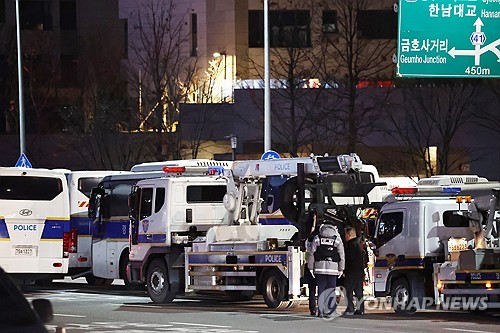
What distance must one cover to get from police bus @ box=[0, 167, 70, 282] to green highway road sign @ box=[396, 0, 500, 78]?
8.36m

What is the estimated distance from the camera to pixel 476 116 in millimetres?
45938

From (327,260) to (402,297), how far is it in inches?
86.3

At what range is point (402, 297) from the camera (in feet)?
77.2

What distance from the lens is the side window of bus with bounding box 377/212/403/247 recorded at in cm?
2388

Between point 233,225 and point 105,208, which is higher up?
point 105,208

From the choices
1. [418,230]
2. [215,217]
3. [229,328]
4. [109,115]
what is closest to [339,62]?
[109,115]

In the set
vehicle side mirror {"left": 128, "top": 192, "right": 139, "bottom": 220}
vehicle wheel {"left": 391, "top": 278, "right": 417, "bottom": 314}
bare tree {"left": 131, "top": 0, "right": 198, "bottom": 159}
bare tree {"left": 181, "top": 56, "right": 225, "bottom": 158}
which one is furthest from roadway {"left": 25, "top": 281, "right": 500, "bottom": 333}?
bare tree {"left": 181, "top": 56, "right": 225, "bottom": 158}

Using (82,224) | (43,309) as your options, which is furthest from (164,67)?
(43,309)

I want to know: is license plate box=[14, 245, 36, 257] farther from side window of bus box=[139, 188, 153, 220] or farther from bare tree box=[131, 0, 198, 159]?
bare tree box=[131, 0, 198, 159]

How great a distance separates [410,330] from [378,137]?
94.3ft

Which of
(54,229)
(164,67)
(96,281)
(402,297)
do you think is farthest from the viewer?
(164,67)

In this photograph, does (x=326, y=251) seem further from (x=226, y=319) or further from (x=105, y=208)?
(x=105, y=208)

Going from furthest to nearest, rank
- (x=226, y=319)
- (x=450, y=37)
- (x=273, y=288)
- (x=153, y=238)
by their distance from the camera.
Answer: (x=153, y=238) → (x=450, y=37) → (x=273, y=288) → (x=226, y=319)

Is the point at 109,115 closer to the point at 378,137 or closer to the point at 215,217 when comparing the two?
the point at 378,137
